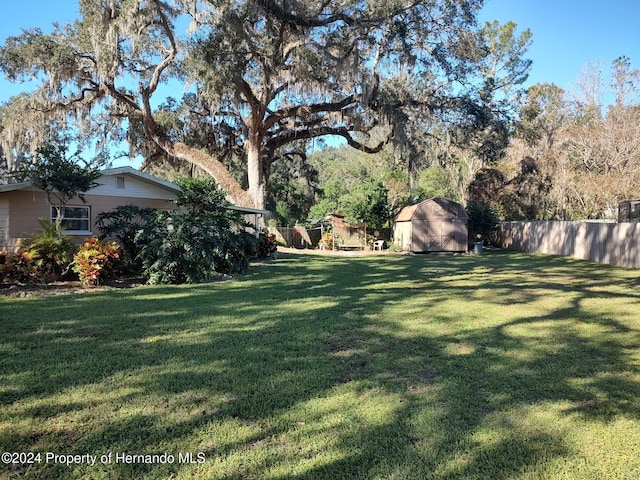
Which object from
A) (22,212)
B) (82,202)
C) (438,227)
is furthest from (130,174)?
(438,227)

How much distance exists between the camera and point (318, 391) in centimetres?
347

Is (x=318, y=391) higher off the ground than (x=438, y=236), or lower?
lower

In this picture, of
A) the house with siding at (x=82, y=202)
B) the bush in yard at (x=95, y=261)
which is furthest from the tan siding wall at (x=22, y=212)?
the bush in yard at (x=95, y=261)

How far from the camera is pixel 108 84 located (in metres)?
17.2

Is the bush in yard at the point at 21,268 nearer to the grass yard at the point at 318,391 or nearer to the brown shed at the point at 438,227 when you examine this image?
the grass yard at the point at 318,391

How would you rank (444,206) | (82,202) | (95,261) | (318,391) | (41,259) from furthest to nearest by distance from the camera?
(444,206)
(82,202)
(41,259)
(95,261)
(318,391)

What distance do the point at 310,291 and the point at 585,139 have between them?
2519 centimetres

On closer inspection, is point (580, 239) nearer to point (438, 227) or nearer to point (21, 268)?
point (438, 227)

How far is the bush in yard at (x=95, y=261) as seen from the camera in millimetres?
8938

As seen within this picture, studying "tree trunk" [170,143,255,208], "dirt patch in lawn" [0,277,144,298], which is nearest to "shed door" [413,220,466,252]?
"tree trunk" [170,143,255,208]

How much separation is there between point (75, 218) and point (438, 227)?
15820mm

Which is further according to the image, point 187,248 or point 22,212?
point 22,212

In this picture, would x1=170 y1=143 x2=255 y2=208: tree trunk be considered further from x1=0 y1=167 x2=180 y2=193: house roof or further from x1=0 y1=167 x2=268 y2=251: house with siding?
x1=0 y1=167 x2=180 y2=193: house roof

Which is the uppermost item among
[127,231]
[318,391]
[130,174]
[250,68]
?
[250,68]
